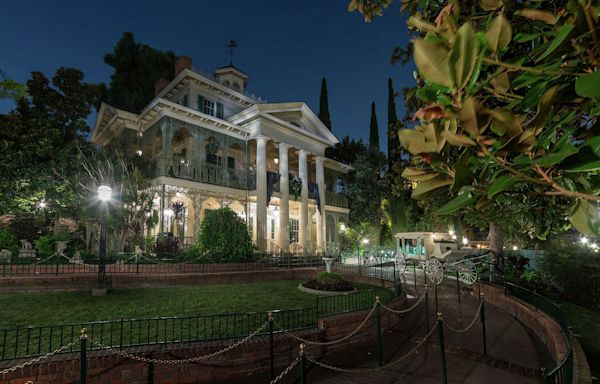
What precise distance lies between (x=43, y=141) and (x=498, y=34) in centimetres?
2441

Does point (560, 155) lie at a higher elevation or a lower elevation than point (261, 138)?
lower

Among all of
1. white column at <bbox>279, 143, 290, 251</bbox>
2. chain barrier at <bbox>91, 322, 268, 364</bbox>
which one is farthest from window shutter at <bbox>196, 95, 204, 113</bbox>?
chain barrier at <bbox>91, 322, 268, 364</bbox>

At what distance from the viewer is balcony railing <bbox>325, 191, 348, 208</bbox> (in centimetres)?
3109

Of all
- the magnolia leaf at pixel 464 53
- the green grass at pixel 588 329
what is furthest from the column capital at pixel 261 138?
the magnolia leaf at pixel 464 53

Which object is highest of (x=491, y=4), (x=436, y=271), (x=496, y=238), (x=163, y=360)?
(x=491, y=4)

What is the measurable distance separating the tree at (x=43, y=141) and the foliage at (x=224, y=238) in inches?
350

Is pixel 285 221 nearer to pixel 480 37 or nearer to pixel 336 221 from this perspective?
pixel 336 221

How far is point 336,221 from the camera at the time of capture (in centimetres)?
3194

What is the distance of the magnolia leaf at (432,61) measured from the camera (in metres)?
1.12

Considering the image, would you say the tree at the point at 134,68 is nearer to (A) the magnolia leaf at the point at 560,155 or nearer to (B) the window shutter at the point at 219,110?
(B) the window shutter at the point at 219,110

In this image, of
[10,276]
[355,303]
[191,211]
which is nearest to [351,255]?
[191,211]

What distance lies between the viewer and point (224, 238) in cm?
1725

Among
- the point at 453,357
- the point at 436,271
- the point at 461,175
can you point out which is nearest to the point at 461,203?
the point at 461,175

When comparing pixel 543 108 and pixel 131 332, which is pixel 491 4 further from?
pixel 131 332
